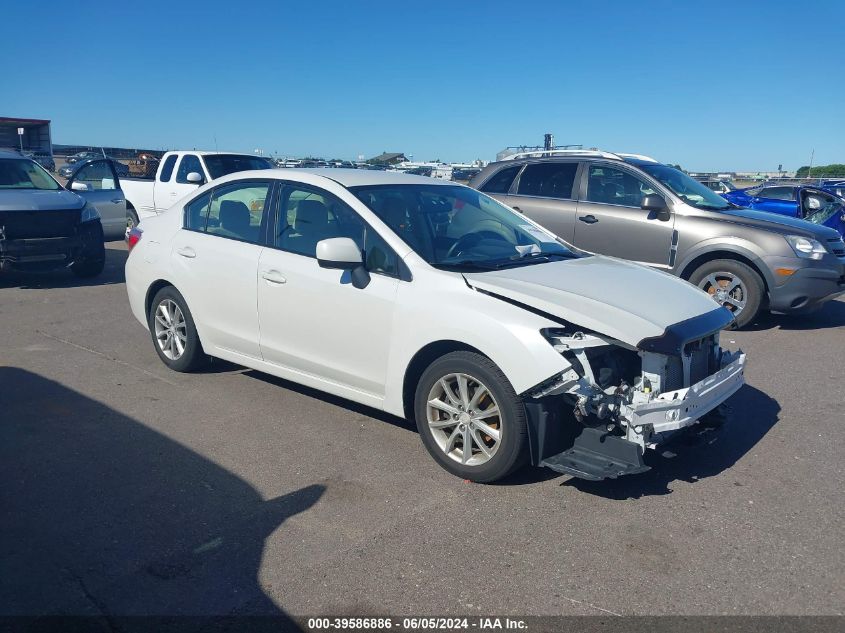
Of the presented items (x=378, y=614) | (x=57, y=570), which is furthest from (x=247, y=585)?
(x=57, y=570)

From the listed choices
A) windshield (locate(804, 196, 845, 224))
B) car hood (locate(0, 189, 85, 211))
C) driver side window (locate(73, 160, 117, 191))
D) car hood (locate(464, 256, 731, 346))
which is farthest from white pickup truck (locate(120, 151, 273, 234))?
car hood (locate(464, 256, 731, 346))

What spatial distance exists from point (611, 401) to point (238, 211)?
330cm

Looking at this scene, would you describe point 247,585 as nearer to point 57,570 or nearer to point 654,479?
point 57,570

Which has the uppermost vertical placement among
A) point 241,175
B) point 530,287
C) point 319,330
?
Result: point 241,175

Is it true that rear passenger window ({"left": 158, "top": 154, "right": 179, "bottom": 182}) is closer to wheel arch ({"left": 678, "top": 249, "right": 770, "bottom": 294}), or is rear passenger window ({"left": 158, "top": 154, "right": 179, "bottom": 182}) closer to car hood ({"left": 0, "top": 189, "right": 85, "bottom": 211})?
car hood ({"left": 0, "top": 189, "right": 85, "bottom": 211})

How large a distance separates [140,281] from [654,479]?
450cm

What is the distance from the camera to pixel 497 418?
13.7 ft

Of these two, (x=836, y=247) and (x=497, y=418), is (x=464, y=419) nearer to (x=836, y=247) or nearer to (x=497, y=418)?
(x=497, y=418)

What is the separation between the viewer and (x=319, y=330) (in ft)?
16.3

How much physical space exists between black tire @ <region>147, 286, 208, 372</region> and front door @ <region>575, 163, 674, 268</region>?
4901 mm

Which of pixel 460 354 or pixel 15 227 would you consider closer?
pixel 460 354

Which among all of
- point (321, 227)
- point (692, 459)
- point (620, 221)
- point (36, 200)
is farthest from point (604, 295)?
point (36, 200)

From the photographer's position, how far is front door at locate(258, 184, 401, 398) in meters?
4.67

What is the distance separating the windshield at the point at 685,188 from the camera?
8.64 metres
